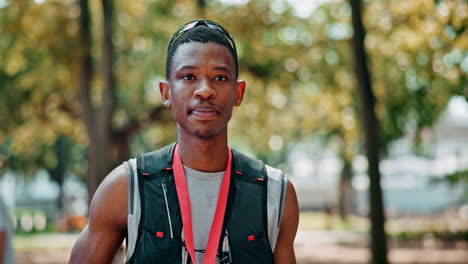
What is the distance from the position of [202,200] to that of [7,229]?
259 centimetres

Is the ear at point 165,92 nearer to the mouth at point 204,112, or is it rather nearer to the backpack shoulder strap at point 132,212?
the mouth at point 204,112

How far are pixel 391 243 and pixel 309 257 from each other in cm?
420

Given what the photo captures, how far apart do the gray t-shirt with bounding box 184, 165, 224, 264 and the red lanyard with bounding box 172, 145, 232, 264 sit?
3cm

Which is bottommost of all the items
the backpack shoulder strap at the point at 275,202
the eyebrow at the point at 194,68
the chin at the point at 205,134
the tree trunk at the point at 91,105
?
the backpack shoulder strap at the point at 275,202

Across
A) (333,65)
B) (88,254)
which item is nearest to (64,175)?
(333,65)

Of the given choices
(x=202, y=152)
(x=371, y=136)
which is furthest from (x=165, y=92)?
(x=371, y=136)

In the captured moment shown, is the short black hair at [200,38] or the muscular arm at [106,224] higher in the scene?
the short black hair at [200,38]

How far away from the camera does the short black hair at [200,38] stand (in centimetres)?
273

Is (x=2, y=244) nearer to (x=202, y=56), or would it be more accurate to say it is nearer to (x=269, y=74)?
(x=202, y=56)

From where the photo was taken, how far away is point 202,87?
2.64 meters

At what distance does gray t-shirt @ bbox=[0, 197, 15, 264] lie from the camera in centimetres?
477

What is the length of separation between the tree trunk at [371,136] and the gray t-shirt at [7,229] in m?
8.29

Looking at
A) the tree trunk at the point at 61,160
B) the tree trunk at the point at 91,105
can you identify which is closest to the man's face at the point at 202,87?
the tree trunk at the point at 91,105

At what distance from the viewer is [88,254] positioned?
2666mm
